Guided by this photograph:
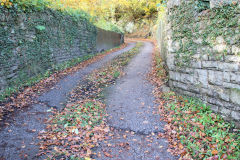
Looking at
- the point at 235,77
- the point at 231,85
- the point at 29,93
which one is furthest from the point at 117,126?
the point at 29,93

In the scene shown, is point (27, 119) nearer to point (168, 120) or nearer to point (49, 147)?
point (49, 147)

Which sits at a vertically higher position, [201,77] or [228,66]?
[228,66]

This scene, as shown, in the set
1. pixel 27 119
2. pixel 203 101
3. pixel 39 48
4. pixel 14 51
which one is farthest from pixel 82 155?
pixel 39 48

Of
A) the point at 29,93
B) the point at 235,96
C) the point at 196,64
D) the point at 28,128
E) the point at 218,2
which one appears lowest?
the point at 28,128

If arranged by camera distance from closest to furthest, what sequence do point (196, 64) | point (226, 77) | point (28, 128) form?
point (226, 77) < point (28, 128) < point (196, 64)

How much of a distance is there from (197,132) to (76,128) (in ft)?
8.45

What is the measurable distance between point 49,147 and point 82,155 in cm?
70

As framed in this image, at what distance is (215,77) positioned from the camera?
436 centimetres

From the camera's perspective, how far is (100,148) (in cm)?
371

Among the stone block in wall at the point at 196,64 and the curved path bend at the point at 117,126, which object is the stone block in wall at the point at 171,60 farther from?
the curved path bend at the point at 117,126

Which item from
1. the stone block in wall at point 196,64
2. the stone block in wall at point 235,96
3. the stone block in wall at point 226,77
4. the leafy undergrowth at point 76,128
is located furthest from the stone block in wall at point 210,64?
the leafy undergrowth at point 76,128

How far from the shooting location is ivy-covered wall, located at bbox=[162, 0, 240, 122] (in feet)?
12.7

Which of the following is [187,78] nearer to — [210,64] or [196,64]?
[196,64]

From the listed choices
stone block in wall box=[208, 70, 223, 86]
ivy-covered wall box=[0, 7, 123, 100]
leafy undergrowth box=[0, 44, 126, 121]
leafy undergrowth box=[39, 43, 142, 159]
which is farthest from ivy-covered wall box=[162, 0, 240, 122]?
ivy-covered wall box=[0, 7, 123, 100]
